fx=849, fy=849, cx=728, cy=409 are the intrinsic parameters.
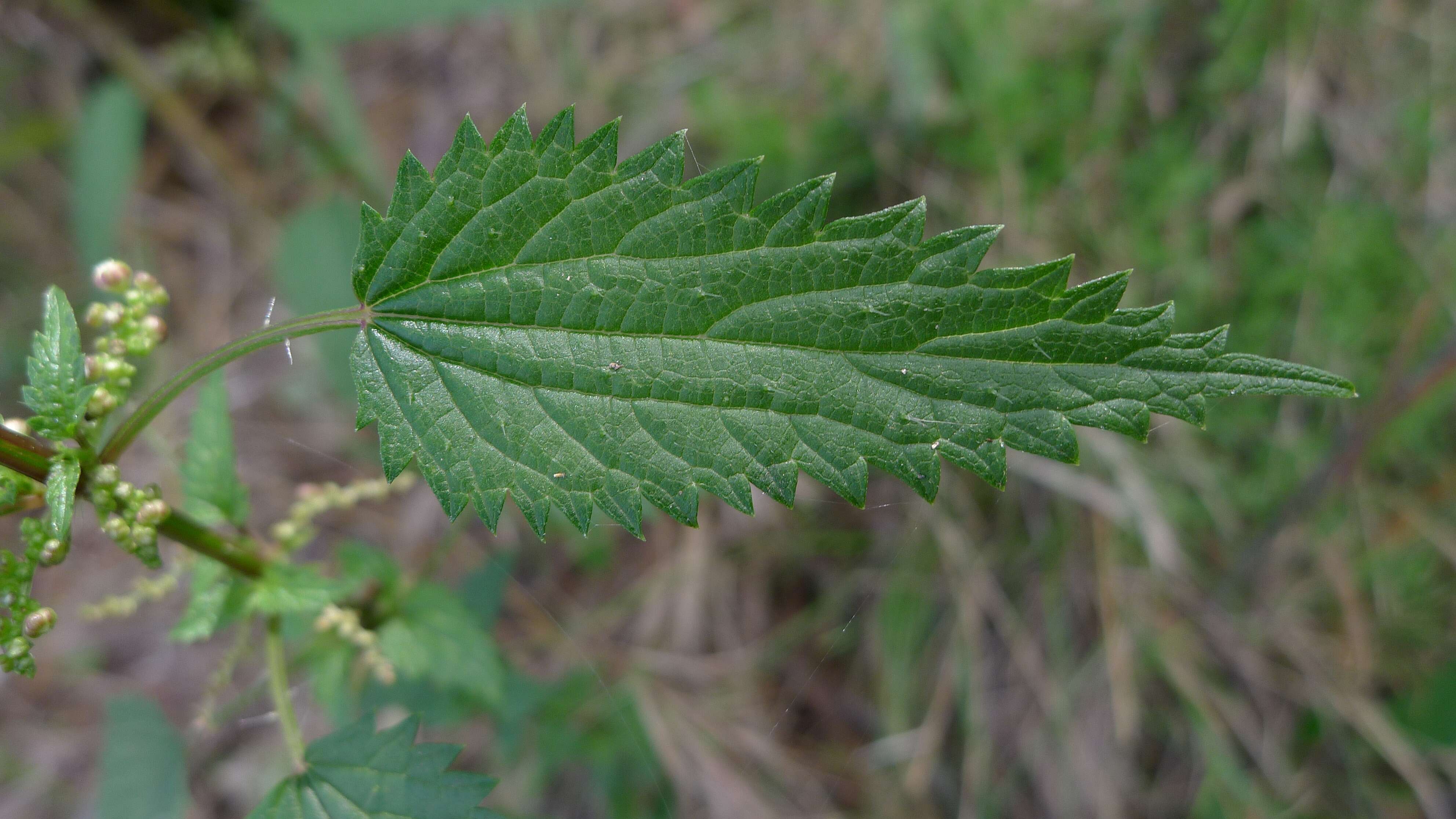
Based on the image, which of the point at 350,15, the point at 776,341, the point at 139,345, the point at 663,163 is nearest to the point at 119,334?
the point at 139,345

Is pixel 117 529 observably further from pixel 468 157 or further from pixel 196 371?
pixel 468 157

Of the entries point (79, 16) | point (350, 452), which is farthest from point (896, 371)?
point (79, 16)

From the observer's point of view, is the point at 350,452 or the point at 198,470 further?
the point at 350,452

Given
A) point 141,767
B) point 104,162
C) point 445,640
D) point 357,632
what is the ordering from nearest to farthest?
point 357,632, point 445,640, point 141,767, point 104,162

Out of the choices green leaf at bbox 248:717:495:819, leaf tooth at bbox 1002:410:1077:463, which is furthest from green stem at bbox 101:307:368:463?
leaf tooth at bbox 1002:410:1077:463

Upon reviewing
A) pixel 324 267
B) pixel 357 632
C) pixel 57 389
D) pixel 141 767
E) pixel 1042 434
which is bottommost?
pixel 141 767

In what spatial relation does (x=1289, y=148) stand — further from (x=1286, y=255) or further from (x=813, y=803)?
(x=813, y=803)

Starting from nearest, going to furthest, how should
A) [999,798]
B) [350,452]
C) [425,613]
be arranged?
[425,613]
[999,798]
[350,452]
